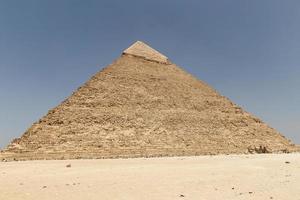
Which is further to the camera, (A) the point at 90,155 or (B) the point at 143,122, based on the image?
(B) the point at 143,122

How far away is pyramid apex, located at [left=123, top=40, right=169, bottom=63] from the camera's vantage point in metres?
55.9

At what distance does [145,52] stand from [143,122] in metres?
18.0

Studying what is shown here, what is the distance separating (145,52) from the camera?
5700cm

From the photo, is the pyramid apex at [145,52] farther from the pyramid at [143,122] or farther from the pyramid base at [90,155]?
the pyramid base at [90,155]

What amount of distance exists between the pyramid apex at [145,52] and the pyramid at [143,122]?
0.24 m

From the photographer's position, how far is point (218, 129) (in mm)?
44469

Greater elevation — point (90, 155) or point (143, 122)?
point (143, 122)

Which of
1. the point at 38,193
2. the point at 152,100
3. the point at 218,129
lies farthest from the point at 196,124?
the point at 38,193

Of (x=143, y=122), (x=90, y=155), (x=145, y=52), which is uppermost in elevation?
(x=145, y=52)

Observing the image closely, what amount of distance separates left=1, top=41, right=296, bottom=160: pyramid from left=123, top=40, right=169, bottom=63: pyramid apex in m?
0.24

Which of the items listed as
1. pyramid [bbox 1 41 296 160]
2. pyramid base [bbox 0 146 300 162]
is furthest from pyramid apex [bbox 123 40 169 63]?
pyramid base [bbox 0 146 300 162]

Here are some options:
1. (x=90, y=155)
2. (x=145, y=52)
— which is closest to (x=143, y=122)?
(x=90, y=155)

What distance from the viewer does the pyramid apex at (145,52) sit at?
183ft

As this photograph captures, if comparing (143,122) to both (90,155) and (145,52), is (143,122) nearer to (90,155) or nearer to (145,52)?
(90,155)
